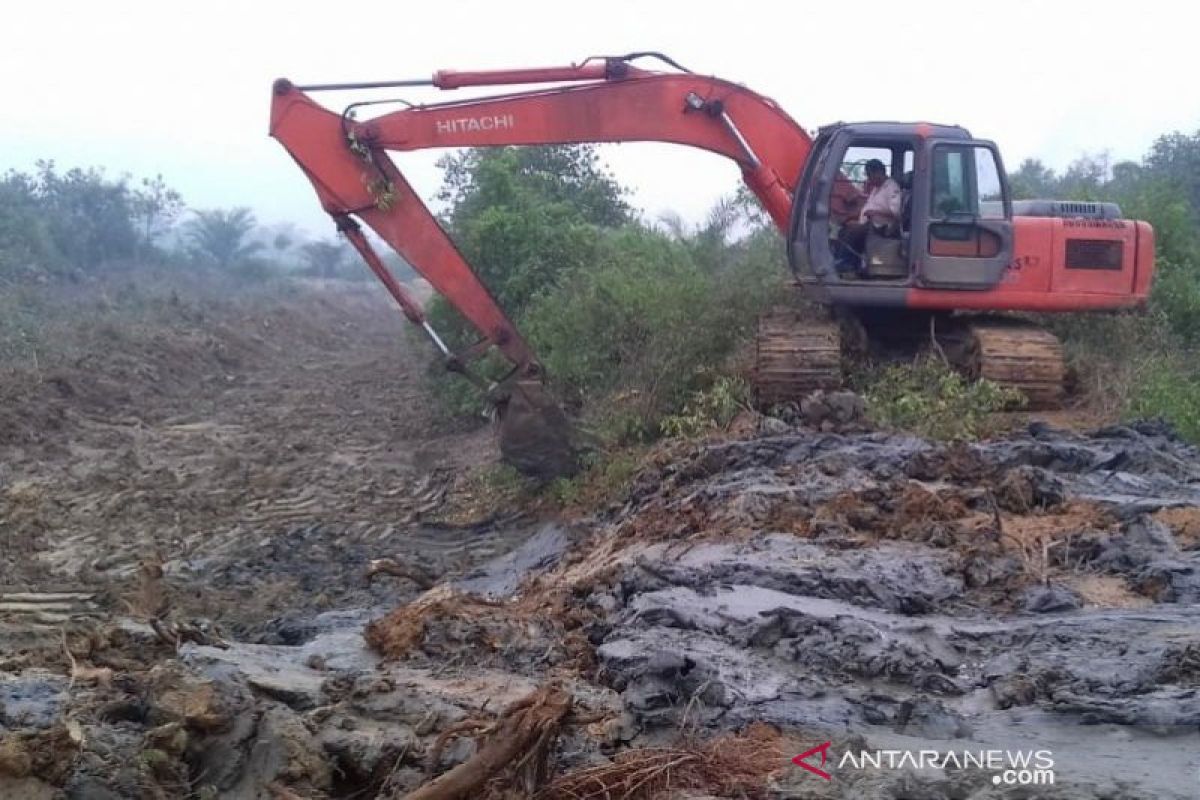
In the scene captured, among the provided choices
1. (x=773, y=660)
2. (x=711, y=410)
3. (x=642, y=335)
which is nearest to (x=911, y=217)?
(x=711, y=410)

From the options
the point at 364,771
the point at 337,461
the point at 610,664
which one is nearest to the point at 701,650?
the point at 610,664

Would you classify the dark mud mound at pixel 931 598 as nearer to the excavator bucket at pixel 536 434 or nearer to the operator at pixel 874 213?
the excavator bucket at pixel 536 434

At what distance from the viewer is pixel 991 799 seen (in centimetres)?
364

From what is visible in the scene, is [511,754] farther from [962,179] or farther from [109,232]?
[109,232]

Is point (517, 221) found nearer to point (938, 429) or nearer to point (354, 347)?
point (938, 429)

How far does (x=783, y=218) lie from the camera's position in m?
10.3

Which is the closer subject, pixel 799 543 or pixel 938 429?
pixel 799 543

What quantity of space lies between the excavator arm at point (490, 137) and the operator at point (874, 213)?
42.8 inches

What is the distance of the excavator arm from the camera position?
31.4ft

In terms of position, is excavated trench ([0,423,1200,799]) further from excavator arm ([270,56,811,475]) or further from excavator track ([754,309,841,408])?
excavator arm ([270,56,811,475])

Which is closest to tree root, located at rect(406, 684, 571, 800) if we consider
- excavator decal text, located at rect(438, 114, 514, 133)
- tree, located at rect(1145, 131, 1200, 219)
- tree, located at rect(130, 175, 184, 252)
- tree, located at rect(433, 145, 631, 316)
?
excavator decal text, located at rect(438, 114, 514, 133)

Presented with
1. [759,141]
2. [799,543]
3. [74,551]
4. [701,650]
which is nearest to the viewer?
[701,650]

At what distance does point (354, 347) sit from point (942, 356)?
1770 cm

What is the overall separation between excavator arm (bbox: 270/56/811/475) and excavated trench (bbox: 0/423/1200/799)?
2.47 m
